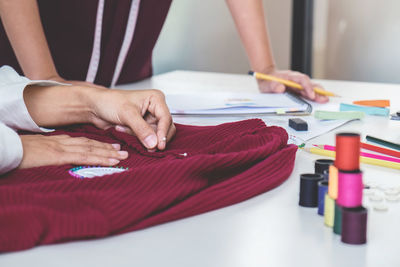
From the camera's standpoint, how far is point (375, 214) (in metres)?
0.56

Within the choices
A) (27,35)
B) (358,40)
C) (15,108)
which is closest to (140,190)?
(15,108)

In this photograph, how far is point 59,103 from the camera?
0.85 m

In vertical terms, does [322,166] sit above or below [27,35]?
below

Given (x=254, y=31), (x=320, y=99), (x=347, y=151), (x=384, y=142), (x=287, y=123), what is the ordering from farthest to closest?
(x=254, y=31) → (x=320, y=99) → (x=287, y=123) → (x=384, y=142) → (x=347, y=151)

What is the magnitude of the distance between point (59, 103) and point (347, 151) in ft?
1.73

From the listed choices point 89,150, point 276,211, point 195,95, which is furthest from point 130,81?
point 276,211

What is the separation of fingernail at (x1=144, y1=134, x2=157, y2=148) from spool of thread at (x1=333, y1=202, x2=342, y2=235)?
302 millimetres

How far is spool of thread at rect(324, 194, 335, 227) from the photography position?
0.50 m

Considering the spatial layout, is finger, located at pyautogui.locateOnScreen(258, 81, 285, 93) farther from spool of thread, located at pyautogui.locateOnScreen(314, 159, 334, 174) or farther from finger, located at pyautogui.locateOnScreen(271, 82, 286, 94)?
spool of thread, located at pyautogui.locateOnScreen(314, 159, 334, 174)

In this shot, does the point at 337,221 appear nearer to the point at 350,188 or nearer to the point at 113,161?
the point at 350,188

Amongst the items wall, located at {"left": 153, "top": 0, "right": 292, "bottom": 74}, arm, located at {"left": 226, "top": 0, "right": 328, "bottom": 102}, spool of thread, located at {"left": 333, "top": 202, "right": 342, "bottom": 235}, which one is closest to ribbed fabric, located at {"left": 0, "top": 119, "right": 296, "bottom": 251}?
spool of thread, located at {"left": 333, "top": 202, "right": 342, "bottom": 235}

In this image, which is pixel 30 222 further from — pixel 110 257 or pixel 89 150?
pixel 89 150

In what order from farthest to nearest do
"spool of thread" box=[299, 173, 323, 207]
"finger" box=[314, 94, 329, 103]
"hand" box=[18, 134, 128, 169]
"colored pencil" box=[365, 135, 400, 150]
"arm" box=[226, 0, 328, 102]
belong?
"arm" box=[226, 0, 328, 102]
"finger" box=[314, 94, 329, 103]
"colored pencil" box=[365, 135, 400, 150]
"hand" box=[18, 134, 128, 169]
"spool of thread" box=[299, 173, 323, 207]

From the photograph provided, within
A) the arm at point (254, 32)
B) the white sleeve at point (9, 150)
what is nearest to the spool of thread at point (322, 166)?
the white sleeve at point (9, 150)
